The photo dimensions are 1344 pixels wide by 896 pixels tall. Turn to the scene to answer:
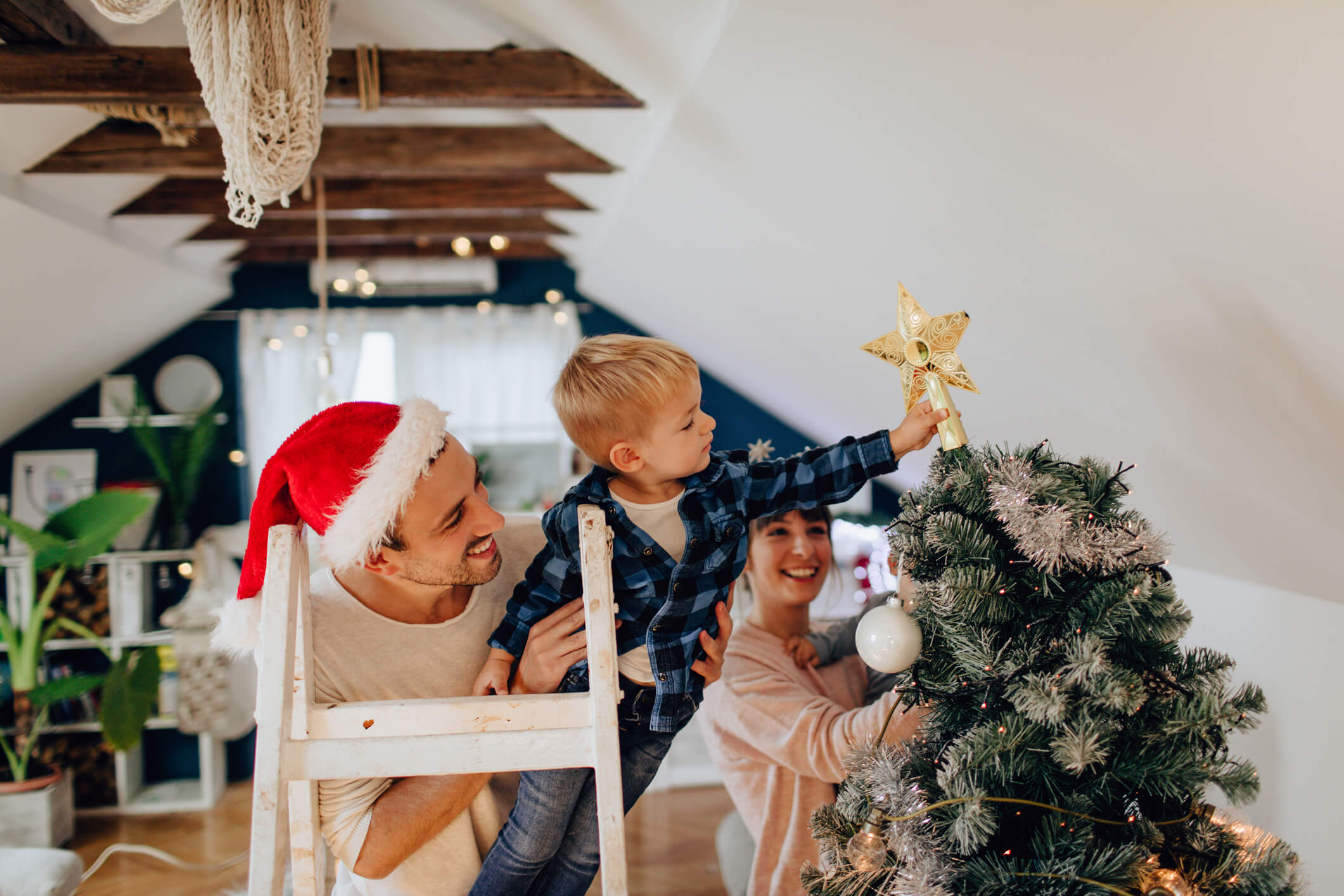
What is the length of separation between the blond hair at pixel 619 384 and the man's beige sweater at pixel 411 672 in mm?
384

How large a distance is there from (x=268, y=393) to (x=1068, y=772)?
4620 millimetres

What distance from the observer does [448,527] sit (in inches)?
46.4

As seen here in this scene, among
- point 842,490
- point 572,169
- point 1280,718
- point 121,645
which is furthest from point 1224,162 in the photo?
point 121,645

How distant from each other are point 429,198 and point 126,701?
237 centimetres

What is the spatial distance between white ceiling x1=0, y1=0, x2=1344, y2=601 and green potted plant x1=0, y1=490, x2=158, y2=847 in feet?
3.15

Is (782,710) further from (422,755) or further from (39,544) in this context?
(39,544)

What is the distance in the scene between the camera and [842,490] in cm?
116

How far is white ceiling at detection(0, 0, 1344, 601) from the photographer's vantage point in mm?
846

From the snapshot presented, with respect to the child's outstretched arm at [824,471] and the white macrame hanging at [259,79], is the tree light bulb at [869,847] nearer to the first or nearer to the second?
the child's outstretched arm at [824,471]

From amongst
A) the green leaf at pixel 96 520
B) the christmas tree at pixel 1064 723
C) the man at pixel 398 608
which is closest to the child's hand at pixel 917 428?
the christmas tree at pixel 1064 723

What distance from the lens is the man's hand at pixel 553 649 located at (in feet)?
3.90

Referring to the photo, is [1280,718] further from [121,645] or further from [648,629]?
[121,645]

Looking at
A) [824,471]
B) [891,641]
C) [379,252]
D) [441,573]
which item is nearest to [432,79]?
[441,573]

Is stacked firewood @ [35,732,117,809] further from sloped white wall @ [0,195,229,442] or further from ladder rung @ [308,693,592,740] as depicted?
ladder rung @ [308,693,592,740]
